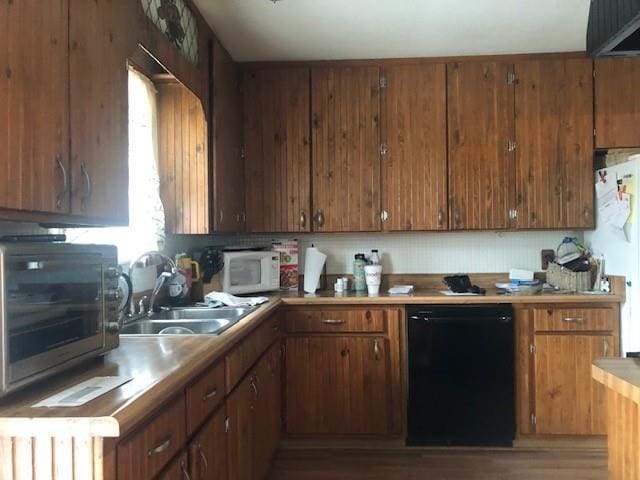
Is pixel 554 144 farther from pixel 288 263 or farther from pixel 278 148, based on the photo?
pixel 288 263

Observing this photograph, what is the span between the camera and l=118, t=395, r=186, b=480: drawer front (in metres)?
1.16

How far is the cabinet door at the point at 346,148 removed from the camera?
136 inches

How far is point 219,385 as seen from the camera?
186 centimetres

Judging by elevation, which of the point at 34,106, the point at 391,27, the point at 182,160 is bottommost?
the point at 34,106

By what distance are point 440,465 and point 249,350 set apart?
1385 millimetres

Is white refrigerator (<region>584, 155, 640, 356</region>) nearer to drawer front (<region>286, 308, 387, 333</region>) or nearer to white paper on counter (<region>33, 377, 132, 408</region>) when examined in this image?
drawer front (<region>286, 308, 387, 333</region>)

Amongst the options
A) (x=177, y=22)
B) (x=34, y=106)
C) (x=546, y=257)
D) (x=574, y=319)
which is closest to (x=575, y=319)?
(x=574, y=319)

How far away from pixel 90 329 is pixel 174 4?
5.15 feet

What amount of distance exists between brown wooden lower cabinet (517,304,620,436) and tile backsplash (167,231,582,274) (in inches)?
25.5

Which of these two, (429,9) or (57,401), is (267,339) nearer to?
(57,401)

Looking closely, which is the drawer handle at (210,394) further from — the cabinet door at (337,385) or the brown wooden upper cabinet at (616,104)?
the brown wooden upper cabinet at (616,104)

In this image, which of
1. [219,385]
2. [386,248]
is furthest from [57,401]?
[386,248]

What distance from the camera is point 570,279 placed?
3332 mm

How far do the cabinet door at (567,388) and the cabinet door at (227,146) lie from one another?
1.94 meters
